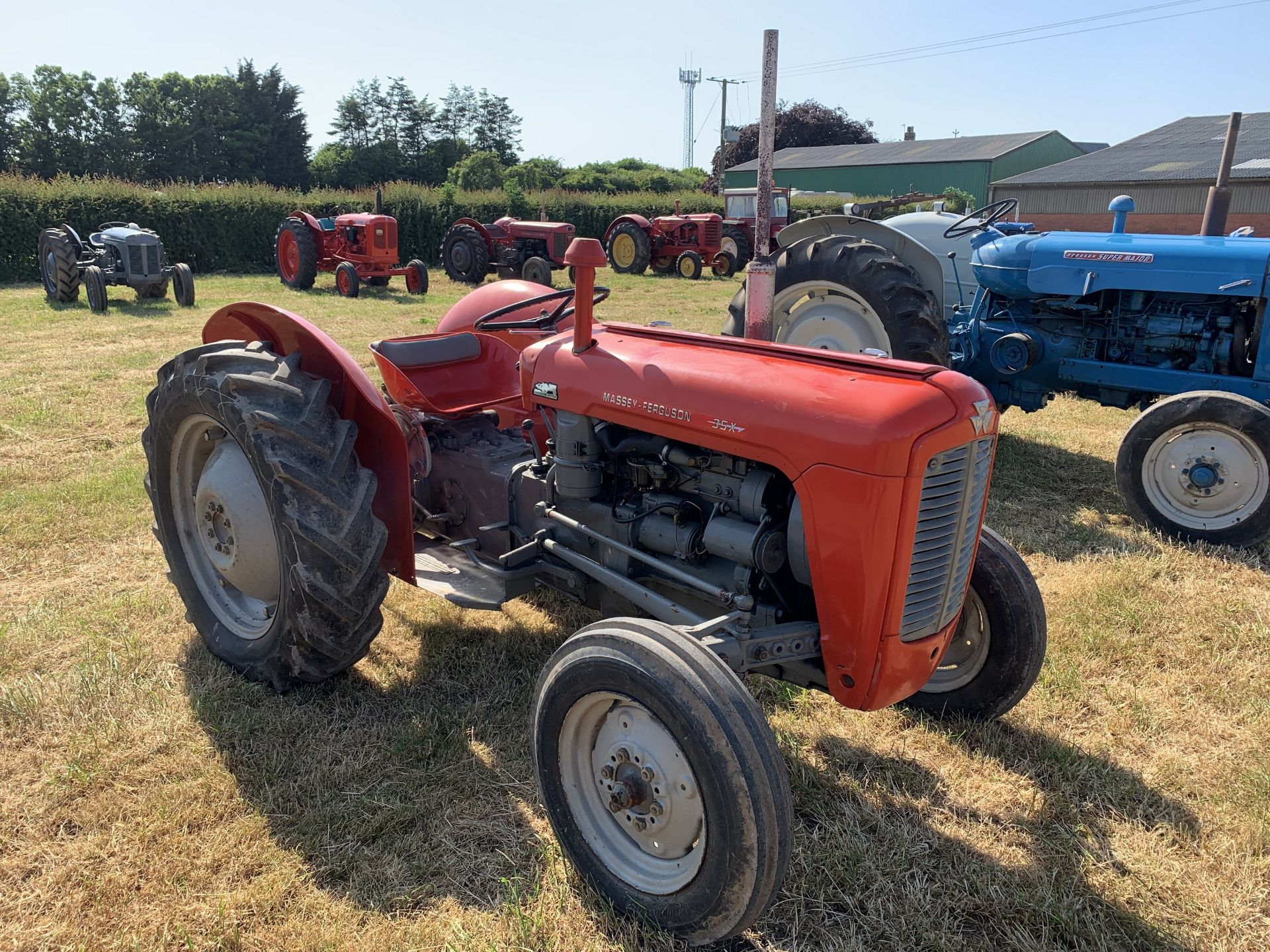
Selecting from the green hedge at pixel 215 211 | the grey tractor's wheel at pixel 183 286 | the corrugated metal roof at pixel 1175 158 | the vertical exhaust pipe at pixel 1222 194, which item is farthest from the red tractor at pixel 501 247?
the corrugated metal roof at pixel 1175 158

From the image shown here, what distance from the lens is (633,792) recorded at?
2076 millimetres

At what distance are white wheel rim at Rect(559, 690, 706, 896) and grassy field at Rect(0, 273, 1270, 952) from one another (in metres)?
0.15

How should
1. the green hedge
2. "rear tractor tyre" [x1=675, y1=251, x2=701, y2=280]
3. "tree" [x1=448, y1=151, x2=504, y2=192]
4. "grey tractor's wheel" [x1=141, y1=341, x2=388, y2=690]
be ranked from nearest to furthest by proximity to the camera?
"grey tractor's wheel" [x1=141, y1=341, x2=388, y2=690], the green hedge, "rear tractor tyre" [x1=675, y1=251, x2=701, y2=280], "tree" [x1=448, y1=151, x2=504, y2=192]

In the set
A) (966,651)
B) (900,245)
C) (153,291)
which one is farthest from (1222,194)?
(153,291)

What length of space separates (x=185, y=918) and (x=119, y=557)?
2.51 metres

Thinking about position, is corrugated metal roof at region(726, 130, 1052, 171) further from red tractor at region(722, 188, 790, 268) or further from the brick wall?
red tractor at region(722, 188, 790, 268)

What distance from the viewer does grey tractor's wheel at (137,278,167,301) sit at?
487 inches

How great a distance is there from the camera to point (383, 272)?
14.9 meters

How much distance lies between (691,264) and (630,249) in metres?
1.64

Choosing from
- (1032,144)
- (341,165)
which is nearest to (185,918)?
(1032,144)

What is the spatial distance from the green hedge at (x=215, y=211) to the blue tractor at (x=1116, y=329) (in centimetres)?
1704

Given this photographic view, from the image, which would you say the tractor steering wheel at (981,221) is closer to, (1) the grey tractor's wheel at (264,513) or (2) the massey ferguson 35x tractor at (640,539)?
→ (2) the massey ferguson 35x tractor at (640,539)

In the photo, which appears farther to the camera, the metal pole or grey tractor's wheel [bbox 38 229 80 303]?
grey tractor's wheel [bbox 38 229 80 303]

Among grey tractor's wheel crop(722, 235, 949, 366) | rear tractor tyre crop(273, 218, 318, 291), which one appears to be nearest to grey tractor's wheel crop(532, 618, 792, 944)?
grey tractor's wheel crop(722, 235, 949, 366)
